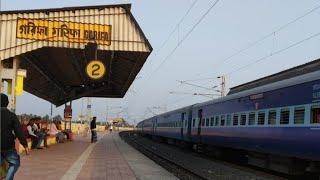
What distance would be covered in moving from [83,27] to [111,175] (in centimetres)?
1033

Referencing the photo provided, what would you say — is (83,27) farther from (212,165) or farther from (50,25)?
(212,165)

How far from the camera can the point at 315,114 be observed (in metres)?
13.9

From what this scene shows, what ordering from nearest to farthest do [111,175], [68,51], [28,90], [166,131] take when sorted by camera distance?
1. [111,175]
2. [68,51]
3. [28,90]
4. [166,131]

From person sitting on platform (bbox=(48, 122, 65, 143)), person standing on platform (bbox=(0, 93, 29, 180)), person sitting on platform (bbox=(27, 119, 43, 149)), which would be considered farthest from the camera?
person sitting on platform (bbox=(48, 122, 65, 143))

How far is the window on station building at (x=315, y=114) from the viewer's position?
13781 mm

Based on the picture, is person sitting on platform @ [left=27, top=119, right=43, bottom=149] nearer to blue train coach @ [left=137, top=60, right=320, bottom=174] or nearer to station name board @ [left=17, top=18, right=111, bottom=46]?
station name board @ [left=17, top=18, right=111, bottom=46]

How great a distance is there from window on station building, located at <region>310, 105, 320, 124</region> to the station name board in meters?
12.7

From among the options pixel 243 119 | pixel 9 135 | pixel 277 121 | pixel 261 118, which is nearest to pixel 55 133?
pixel 243 119

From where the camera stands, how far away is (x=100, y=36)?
25000 mm

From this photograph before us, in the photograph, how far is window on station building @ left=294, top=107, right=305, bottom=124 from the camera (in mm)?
14758

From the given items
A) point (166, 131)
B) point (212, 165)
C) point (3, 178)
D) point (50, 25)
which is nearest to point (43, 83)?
point (166, 131)

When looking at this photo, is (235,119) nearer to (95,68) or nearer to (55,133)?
(95,68)

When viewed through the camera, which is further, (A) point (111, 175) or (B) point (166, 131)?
(B) point (166, 131)

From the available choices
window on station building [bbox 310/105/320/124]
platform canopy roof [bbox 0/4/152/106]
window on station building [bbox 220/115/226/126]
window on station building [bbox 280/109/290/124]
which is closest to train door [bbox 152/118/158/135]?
platform canopy roof [bbox 0/4/152/106]
